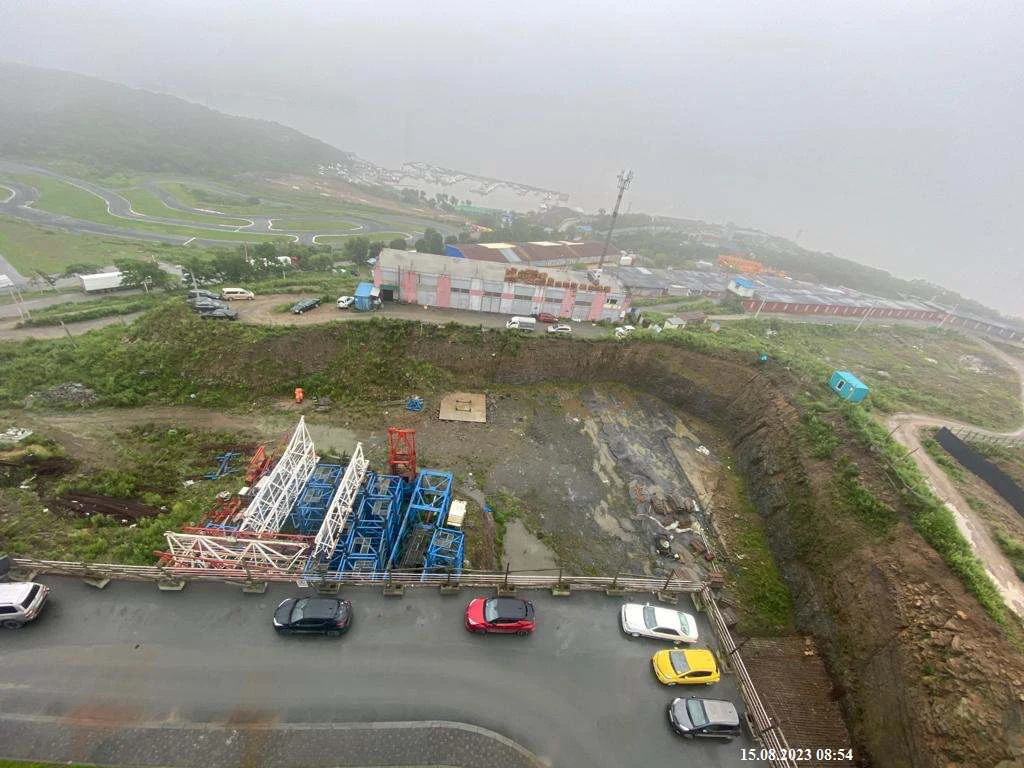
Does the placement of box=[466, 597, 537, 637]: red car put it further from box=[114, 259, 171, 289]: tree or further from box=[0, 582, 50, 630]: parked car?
box=[114, 259, 171, 289]: tree

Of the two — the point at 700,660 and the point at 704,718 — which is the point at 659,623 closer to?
the point at 700,660

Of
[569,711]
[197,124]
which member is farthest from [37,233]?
[197,124]

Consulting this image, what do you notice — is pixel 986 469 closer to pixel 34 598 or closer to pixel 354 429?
pixel 354 429

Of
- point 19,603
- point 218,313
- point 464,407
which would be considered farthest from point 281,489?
point 218,313

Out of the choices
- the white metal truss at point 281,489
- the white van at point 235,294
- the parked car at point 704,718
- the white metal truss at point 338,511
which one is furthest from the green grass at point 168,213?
the parked car at point 704,718

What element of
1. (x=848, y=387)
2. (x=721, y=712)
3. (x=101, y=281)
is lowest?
(x=101, y=281)

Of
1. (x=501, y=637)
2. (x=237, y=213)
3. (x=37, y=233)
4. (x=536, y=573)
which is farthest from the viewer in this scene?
(x=237, y=213)

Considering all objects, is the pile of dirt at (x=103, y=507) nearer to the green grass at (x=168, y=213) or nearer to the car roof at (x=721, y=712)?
the car roof at (x=721, y=712)
